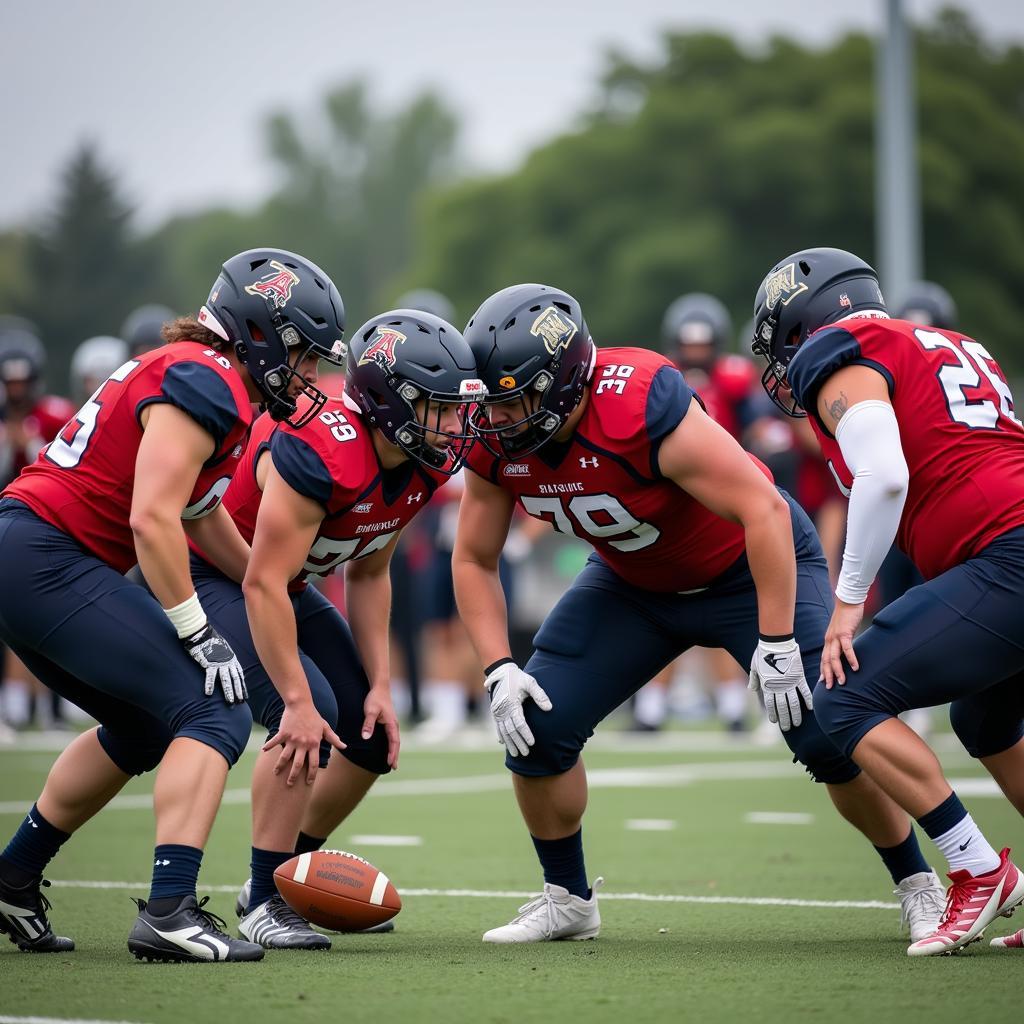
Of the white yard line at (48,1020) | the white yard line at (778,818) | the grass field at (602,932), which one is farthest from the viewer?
the white yard line at (778,818)

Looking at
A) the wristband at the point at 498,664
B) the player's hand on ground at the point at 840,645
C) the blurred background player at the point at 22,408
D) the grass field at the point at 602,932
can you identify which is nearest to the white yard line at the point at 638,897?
the grass field at the point at 602,932

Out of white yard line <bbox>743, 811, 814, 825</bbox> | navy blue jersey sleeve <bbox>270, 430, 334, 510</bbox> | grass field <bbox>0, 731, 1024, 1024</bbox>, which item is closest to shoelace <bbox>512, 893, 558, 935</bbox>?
grass field <bbox>0, 731, 1024, 1024</bbox>

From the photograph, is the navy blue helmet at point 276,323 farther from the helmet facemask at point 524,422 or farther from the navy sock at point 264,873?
the navy sock at point 264,873

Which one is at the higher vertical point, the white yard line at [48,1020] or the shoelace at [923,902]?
the white yard line at [48,1020]

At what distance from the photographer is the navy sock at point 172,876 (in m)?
4.43

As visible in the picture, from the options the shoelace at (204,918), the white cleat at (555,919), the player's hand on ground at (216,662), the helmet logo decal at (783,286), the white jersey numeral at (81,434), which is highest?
the helmet logo decal at (783,286)

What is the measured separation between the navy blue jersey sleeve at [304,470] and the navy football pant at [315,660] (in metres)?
0.58

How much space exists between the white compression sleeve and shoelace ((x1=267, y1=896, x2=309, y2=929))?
192cm

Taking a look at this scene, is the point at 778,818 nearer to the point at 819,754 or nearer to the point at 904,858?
the point at 904,858

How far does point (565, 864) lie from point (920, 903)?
1.07 metres

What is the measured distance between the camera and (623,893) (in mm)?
5973

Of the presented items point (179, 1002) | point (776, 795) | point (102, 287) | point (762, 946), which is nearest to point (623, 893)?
point (762, 946)

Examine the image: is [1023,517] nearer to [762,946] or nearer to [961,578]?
[961,578]

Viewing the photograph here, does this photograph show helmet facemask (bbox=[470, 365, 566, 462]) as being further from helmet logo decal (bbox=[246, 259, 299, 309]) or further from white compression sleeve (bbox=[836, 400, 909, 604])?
white compression sleeve (bbox=[836, 400, 909, 604])
